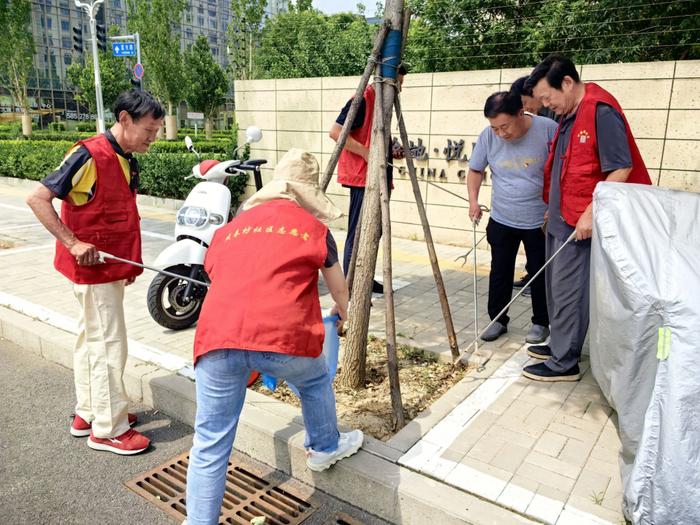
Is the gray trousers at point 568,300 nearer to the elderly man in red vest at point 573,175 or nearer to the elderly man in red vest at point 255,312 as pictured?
the elderly man in red vest at point 573,175

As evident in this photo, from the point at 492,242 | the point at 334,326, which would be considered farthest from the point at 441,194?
the point at 334,326

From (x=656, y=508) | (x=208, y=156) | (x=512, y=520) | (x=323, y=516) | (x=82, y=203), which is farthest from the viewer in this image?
(x=208, y=156)

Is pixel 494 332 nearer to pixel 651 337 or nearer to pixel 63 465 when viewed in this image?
pixel 651 337

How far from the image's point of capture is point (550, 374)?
12.0ft

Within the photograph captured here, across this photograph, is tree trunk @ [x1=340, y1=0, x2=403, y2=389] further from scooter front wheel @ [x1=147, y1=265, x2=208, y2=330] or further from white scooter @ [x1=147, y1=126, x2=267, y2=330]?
scooter front wheel @ [x1=147, y1=265, x2=208, y2=330]

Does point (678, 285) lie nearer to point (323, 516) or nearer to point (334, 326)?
point (334, 326)

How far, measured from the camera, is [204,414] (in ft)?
7.26

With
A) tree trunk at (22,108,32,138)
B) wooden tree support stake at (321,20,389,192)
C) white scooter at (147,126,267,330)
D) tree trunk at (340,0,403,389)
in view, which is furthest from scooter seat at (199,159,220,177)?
tree trunk at (22,108,32,138)

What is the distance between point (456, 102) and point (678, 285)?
560 cm

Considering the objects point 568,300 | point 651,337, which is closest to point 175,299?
point 568,300

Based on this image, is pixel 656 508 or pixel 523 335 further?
pixel 523 335

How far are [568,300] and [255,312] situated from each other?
7.27 feet

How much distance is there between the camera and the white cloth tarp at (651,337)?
206 centimetres

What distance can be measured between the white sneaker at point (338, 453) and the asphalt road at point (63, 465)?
0.20 metres
